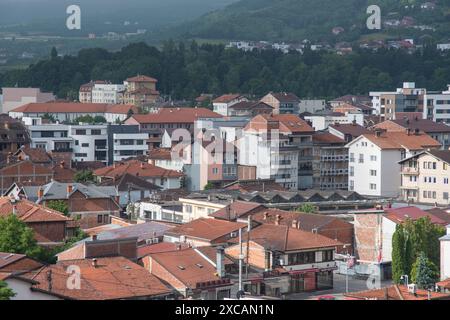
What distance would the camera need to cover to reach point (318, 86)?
56875mm

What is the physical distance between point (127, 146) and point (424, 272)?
70.0 feet

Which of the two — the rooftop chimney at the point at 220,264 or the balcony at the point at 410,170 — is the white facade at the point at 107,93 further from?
the rooftop chimney at the point at 220,264

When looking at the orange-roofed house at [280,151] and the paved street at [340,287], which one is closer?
the paved street at [340,287]

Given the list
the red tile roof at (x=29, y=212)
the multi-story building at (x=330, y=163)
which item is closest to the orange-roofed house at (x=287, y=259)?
the red tile roof at (x=29, y=212)

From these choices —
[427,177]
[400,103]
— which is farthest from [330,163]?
[400,103]

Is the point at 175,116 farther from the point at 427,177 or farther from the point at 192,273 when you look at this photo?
the point at 192,273

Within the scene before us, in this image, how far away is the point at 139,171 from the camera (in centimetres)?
2489

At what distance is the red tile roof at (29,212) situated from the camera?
1491 centimetres

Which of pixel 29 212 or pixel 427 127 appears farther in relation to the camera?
pixel 427 127

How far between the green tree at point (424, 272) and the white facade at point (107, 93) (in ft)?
138

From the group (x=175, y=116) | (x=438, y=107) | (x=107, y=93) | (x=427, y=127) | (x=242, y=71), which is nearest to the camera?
(x=427, y=127)

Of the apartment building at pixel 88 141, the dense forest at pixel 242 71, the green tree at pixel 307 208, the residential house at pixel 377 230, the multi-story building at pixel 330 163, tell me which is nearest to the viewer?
the residential house at pixel 377 230

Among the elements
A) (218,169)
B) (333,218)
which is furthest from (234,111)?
(333,218)

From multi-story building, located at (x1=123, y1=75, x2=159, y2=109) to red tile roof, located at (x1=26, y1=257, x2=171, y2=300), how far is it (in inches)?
1533
